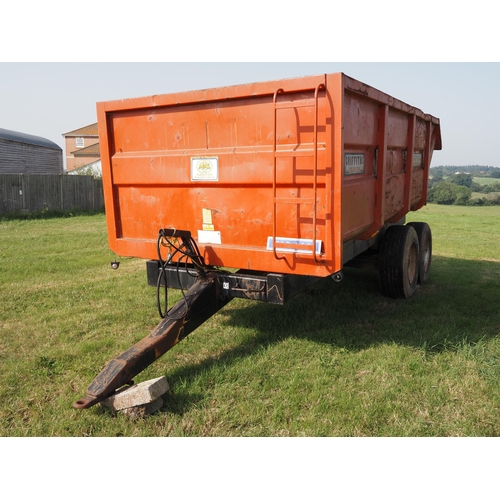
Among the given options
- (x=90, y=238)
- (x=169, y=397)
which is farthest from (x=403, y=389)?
(x=90, y=238)

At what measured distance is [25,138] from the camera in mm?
27047

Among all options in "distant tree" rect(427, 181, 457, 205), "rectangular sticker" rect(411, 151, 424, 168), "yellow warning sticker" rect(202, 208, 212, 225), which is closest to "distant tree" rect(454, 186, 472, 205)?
"distant tree" rect(427, 181, 457, 205)

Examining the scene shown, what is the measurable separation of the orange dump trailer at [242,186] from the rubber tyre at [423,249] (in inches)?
69.4

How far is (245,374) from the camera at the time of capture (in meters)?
3.73

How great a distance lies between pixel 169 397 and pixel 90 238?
8222 millimetres

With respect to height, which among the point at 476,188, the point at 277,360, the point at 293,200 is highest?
the point at 293,200

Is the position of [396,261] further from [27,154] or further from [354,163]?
[27,154]

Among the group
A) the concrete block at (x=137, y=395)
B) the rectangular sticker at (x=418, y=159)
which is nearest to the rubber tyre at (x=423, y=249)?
the rectangular sticker at (x=418, y=159)

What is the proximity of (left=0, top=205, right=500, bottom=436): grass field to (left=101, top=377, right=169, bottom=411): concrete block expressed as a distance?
0.09 m

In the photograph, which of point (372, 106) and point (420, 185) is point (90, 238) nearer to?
point (420, 185)

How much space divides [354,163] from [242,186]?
959 mm

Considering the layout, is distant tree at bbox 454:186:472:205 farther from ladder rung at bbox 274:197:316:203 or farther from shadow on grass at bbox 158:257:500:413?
ladder rung at bbox 274:197:316:203

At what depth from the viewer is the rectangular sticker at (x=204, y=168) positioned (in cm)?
396

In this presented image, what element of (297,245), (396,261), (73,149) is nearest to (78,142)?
(73,149)
